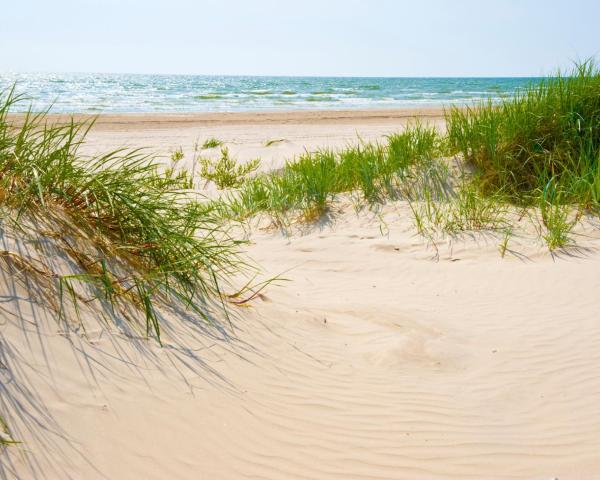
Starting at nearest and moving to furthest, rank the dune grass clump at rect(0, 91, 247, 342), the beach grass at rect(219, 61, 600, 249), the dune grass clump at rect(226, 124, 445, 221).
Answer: the dune grass clump at rect(0, 91, 247, 342)
the beach grass at rect(219, 61, 600, 249)
the dune grass clump at rect(226, 124, 445, 221)

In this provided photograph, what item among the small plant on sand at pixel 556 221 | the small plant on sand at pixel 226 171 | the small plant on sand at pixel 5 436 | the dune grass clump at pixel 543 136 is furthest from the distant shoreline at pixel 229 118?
the small plant on sand at pixel 5 436

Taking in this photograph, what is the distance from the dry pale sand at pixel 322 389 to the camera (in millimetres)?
2074

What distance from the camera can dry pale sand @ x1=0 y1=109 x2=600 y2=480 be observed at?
207 centimetres

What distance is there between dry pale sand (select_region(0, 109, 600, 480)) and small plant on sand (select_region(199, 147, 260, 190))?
462 cm

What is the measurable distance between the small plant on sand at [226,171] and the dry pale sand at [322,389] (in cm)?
462

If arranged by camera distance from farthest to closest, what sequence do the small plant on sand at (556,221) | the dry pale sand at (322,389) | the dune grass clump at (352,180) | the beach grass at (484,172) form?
the dune grass clump at (352,180) → the beach grass at (484,172) → the small plant on sand at (556,221) → the dry pale sand at (322,389)

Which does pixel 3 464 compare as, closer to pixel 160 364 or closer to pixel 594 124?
pixel 160 364

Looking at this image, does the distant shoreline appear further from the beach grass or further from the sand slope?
the sand slope

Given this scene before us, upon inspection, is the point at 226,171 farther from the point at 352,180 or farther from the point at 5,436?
the point at 5,436

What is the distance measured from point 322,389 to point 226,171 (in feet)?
22.6

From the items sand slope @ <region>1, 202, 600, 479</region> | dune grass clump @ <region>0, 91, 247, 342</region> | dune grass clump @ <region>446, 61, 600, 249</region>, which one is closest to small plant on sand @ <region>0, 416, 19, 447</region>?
sand slope @ <region>1, 202, 600, 479</region>

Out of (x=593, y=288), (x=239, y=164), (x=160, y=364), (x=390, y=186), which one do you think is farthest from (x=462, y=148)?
(x=160, y=364)

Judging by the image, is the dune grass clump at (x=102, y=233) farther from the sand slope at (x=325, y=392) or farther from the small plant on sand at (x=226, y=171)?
the small plant on sand at (x=226, y=171)

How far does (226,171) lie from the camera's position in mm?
9375
